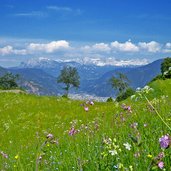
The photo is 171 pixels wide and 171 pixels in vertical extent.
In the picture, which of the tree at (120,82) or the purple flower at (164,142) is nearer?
the purple flower at (164,142)

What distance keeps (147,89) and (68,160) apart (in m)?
3.61

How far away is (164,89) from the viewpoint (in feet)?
80.7

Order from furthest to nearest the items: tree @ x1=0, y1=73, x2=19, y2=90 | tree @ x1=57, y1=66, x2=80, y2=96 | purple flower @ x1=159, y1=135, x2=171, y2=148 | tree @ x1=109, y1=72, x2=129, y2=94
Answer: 1. tree @ x1=0, y1=73, x2=19, y2=90
2. tree @ x1=57, y1=66, x2=80, y2=96
3. tree @ x1=109, y1=72, x2=129, y2=94
4. purple flower @ x1=159, y1=135, x2=171, y2=148

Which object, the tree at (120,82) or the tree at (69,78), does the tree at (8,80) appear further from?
the tree at (120,82)

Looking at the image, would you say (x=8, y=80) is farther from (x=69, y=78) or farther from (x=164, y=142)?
(x=164, y=142)

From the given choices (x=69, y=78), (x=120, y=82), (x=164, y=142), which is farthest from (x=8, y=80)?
(x=164, y=142)

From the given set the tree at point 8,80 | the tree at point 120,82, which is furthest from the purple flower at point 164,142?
the tree at point 8,80

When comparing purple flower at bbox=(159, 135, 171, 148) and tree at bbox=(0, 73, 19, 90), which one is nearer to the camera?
purple flower at bbox=(159, 135, 171, 148)

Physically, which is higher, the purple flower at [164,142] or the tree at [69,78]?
the purple flower at [164,142]

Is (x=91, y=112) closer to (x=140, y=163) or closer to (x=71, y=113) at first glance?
(x=71, y=113)

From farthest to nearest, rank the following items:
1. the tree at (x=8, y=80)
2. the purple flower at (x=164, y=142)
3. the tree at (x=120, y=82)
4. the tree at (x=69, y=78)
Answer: the tree at (x=8, y=80) < the tree at (x=69, y=78) < the tree at (x=120, y=82) < the purple flower at (x=164, y=142)

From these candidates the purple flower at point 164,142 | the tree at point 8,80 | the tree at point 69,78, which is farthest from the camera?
the tree at point 8,80

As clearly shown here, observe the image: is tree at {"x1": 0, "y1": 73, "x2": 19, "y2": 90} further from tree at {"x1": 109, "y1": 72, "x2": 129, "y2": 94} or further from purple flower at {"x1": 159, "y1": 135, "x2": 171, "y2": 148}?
purple flower at {"x1": 159, "y1": 135, "x2": 171, "y2": 148}

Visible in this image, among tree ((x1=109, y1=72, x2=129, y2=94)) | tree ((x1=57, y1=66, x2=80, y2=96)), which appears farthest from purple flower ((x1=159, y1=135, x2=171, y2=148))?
tree ((x1=57, y1=66, x2=80, y2=96))
